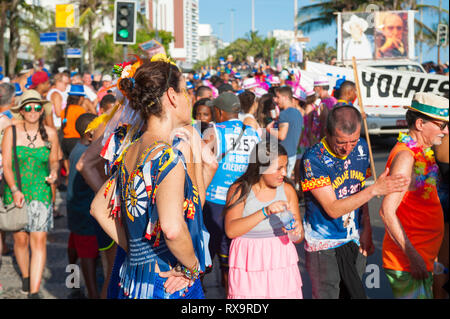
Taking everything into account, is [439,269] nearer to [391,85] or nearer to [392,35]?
[391,85]

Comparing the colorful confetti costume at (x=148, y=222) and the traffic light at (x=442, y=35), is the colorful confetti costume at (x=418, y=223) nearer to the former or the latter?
the colorful confetti costume at (x=148, y=222)

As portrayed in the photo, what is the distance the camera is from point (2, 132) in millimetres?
5512

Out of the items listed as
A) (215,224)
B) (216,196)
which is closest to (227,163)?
(216,196)

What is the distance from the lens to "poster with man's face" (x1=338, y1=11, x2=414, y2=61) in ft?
59.6

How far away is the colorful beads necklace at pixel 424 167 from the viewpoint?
133 inches

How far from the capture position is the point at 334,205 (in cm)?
362

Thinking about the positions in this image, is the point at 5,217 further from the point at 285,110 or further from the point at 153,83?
the point at 285,110

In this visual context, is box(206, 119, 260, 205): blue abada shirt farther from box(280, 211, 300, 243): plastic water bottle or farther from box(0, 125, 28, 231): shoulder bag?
box(0, 125, 28, 231): shoulder bag

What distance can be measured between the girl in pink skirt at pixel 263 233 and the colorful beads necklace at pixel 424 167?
2.75ft

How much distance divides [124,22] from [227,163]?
678cm

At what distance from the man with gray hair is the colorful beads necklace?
42cm

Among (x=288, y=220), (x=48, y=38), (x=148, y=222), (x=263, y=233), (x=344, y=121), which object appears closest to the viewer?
(x=148, y=222)

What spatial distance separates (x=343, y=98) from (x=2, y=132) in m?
4.79

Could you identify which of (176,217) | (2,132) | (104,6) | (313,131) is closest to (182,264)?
(176,217)
